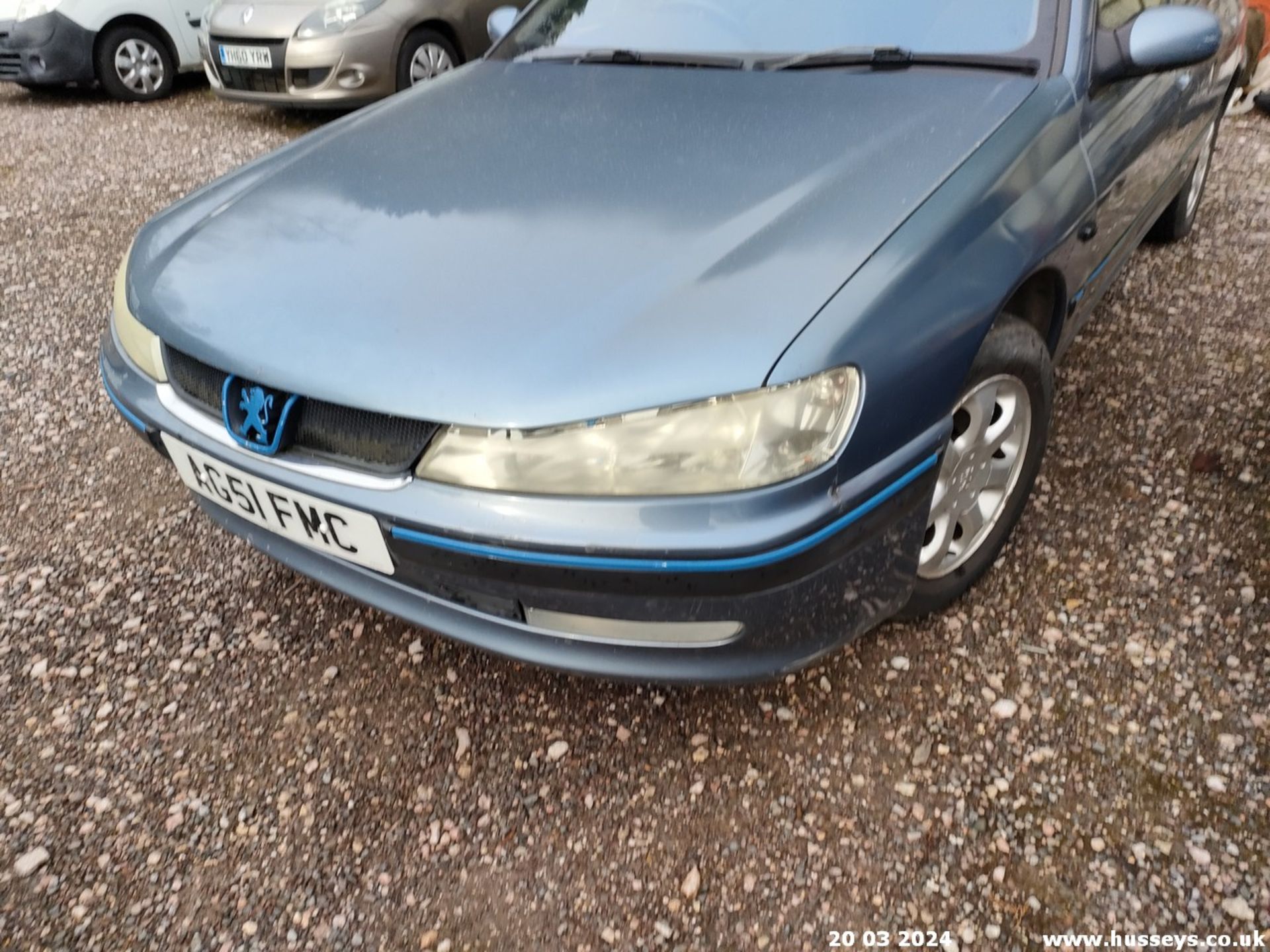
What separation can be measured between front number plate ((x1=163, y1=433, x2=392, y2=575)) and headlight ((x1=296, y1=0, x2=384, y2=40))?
176 inches

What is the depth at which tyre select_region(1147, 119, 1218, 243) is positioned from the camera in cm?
350

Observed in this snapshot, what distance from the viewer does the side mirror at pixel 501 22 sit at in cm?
276

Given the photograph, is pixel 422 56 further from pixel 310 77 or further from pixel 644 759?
pixel 644 759

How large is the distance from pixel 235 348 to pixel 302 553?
42cm

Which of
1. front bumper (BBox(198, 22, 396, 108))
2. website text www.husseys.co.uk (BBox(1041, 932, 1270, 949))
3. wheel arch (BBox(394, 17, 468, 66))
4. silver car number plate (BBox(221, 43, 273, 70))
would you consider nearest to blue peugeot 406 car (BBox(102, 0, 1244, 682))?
website text www.husseys.co.uk (BBox(1041, 932, 1270, 949))

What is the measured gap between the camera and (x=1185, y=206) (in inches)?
142

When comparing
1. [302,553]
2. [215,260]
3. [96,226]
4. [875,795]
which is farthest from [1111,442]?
[96,226]

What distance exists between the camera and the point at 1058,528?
7.43ft

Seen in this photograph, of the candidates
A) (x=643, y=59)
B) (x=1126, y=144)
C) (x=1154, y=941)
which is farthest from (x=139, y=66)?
(x=1154, y=941)

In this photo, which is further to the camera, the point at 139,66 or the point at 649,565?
the point at 139,66

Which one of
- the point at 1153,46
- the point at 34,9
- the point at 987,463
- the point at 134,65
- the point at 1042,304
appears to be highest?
the point at 34,9

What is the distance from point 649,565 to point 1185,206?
11.1ft

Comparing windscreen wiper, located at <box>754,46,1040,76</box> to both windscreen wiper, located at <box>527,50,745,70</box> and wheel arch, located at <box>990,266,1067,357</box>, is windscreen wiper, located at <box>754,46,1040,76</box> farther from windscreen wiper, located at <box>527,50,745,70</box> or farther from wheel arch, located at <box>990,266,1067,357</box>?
wheel arch, located at <box>990,266,1067,357</box>

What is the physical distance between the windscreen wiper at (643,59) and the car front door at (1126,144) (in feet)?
2.62
